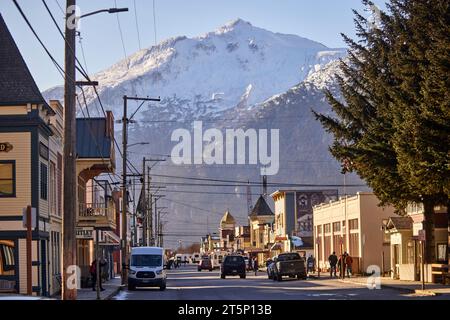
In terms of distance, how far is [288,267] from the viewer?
65.4 m

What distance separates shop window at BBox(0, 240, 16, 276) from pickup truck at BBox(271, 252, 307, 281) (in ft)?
93.1

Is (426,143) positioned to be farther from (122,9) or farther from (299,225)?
(299,225)

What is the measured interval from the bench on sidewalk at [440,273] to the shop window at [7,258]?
21.4 metres

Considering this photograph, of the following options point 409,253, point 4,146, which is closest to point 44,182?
point 4,146

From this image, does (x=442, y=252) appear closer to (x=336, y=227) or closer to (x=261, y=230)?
(x=336, y=227)

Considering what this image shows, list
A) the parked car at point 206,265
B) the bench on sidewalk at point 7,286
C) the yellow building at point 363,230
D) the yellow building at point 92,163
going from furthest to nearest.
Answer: the parked car at point 206,265 → the yellow building at point 363,230 → the yellow building at point 92,163 → the bench on sidewalk at point 7,286

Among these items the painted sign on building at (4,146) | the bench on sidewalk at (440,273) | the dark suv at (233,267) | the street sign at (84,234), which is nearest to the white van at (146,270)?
the street sign at (84,234)

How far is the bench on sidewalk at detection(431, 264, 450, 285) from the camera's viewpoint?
155 feet

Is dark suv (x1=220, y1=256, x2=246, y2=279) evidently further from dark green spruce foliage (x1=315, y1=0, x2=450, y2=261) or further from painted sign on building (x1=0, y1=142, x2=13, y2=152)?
painted sign on building (x1=0, y1=142, x2=13, y2=152)

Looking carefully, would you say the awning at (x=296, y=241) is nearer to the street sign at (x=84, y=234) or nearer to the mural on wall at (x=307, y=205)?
the mural on wall at (x=307, y=205)

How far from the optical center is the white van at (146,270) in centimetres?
5128

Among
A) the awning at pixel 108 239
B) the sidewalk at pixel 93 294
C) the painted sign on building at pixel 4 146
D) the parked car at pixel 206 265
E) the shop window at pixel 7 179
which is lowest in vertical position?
the parked car at pixel 206 265
